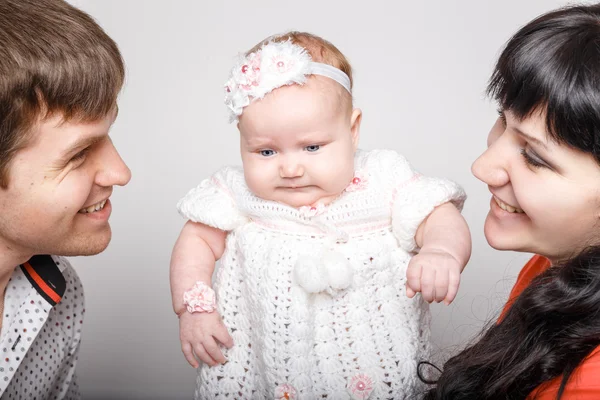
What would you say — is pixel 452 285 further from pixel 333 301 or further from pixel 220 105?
pixel 220 105

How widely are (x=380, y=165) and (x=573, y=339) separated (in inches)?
24.4

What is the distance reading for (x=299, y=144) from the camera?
1765 millimetres

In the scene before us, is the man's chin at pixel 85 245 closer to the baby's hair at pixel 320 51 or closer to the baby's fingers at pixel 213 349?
the baby's fingers at pixel 213 349

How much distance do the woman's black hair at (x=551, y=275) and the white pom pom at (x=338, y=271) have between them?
0.32 metres

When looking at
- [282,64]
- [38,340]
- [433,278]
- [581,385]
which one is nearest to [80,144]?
[282,64]

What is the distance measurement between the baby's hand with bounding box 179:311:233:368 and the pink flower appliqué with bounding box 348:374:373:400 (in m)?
0.31

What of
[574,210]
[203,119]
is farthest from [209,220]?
[203,119]

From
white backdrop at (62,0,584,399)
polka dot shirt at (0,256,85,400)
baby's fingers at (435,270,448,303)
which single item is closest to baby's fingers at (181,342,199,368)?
polka dot shirt at (0,256,85,400)

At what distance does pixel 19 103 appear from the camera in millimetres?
1588

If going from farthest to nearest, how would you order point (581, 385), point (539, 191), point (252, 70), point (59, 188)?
point (252, 70) → point (59, 188) → point (539, 191) → point (581, 385)

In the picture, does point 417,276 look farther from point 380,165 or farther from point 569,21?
point 569,21

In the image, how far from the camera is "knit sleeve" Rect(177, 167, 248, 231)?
1.89 metres

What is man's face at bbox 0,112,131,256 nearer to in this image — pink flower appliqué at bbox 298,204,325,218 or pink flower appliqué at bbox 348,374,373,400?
pink flower appliqué at bbox 298,204,325,218

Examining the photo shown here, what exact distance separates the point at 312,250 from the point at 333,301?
0.13 meters
